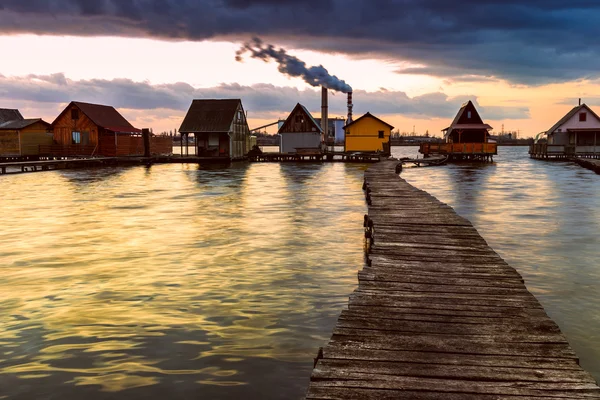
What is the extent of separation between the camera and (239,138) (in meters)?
67.2

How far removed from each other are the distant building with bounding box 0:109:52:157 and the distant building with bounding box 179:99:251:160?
1757 centimetres

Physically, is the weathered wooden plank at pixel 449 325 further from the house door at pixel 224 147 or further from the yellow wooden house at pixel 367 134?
the yellow wooden house at pixel 367 134

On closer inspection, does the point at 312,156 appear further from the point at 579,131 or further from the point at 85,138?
the point at 579,131

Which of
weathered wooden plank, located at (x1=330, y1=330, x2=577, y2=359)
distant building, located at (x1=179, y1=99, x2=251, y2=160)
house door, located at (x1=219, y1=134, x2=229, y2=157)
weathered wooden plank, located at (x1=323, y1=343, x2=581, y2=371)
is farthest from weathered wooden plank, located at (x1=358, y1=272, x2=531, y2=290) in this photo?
house door, located at (x1=219, y1=134, x2=229, y2=157)

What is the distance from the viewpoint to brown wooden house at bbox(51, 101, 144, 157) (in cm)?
6412

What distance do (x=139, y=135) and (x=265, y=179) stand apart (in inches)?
1459

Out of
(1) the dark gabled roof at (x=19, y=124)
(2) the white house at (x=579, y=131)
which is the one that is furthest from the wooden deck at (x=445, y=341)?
(2) the white house at (x=579, y=131)

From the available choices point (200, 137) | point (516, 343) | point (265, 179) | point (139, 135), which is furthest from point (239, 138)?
point (516, 343)

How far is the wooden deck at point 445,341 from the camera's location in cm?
448

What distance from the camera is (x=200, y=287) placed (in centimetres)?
1084

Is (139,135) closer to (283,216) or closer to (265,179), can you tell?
(265,179)

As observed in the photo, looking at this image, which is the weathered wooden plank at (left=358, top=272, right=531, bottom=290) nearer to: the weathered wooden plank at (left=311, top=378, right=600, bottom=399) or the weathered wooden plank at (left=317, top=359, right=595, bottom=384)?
the weathered wooden plank at (left=317, top=359, right=595, bottom=384)

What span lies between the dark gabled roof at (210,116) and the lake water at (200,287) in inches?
1454

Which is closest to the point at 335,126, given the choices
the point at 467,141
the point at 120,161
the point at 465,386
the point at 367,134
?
the point at 467,141
